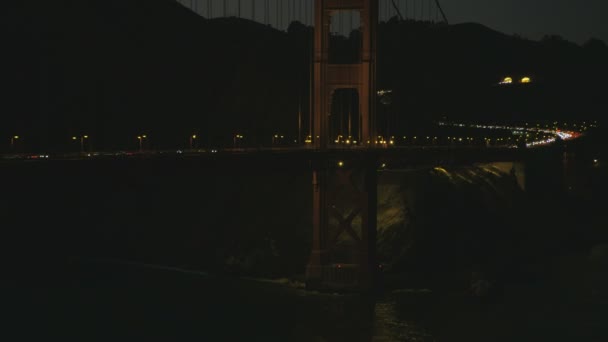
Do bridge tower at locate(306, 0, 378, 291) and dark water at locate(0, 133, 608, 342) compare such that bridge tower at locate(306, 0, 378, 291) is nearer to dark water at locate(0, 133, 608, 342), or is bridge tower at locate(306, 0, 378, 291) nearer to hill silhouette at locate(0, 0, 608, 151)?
→ dark water at locate(0, 133, 608, 342)

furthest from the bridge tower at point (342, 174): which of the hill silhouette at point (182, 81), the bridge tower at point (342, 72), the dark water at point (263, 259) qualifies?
the hill silhouette at point (182, 81)

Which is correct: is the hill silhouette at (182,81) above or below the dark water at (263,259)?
above

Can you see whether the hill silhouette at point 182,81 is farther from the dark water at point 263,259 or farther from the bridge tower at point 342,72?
the bridge tower at point 342,72

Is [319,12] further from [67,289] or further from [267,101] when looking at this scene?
[267,101]

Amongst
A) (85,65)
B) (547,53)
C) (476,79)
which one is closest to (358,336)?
(85,65)

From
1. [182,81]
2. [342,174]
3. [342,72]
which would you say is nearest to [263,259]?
[342,174]

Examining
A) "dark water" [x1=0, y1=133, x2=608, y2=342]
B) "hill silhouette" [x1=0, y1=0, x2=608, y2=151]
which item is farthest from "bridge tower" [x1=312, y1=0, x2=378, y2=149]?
"hill silhouette" [x1=0, y1=0, x2=608, y2=151]
